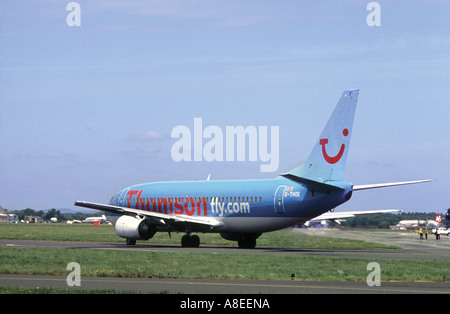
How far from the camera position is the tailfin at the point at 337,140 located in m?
44.8

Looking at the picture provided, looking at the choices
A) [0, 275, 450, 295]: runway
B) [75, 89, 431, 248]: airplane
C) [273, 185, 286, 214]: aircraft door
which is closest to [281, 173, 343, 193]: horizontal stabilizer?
[75, 89, 431, 248]: airplane

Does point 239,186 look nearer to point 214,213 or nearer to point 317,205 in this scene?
point 214,213

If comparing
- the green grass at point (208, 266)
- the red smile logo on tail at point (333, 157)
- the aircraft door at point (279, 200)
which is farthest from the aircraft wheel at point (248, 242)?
the green grass at point (208, 266)

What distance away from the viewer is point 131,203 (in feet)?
191

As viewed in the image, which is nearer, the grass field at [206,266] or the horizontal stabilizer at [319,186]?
the grass field at [206,266]

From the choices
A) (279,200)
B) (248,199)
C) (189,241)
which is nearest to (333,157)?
(279,200)

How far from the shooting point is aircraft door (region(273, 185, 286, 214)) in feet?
155

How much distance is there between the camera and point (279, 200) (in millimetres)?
47438

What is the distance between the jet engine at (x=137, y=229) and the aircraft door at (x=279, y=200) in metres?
9.35

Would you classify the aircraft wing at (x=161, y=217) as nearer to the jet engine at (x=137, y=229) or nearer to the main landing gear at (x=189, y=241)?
the jet engine at (x=137, y=229)

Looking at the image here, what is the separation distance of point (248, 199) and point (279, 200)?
3013 mm

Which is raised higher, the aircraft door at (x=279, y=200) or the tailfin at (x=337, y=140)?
the tailfin at (x=337, y=140)
